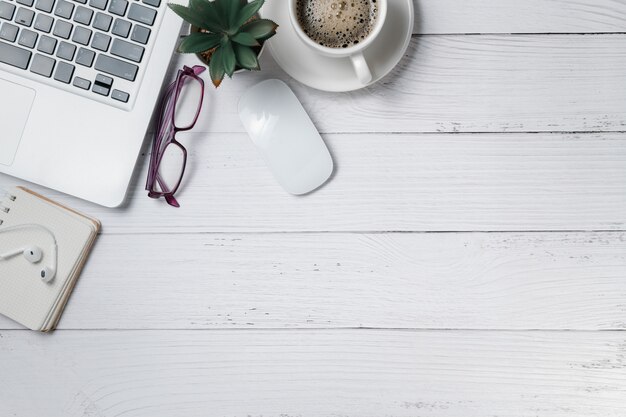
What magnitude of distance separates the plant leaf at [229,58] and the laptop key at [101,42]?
0.49 ft

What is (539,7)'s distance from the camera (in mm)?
749

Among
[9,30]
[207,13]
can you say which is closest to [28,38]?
[9,30]

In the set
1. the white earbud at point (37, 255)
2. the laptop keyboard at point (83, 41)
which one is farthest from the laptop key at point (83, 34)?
the white earbud at point (37, 255)

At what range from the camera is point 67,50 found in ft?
2.30

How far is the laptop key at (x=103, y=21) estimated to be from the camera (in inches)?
27.4

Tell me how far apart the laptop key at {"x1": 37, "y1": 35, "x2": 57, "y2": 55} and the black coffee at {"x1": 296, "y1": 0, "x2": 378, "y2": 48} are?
0.29 meters

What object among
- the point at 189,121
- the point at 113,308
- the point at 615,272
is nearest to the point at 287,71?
the point at 189,121

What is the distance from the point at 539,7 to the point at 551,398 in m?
0.49

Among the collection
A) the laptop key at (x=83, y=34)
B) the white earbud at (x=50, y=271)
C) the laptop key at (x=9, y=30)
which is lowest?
the white earbud at (x=50, y=271)

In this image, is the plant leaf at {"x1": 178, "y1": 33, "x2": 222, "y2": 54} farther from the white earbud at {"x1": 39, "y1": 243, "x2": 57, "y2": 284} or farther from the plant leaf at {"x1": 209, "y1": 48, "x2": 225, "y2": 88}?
the white earbud at {"x1": 39, "y1": 243, "x2": 57, "y2": 284}

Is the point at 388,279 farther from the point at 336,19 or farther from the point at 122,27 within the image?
the point at 122,27

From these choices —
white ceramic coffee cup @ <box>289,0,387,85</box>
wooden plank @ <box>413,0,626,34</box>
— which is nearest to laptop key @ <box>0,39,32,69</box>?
white ceramic coffee cup @ <box>289,0,387,85</box>

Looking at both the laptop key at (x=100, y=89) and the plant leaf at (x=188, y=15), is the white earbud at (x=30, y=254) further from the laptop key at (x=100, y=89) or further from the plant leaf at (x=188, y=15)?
the plant leaf at (x=188, y=15)

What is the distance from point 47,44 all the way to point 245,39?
0.82ft
